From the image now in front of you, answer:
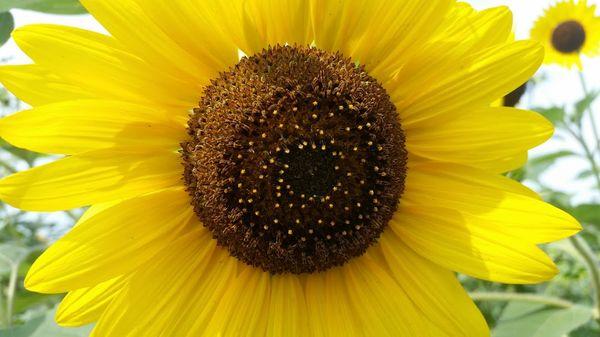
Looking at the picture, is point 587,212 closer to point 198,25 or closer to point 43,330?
point 198,25

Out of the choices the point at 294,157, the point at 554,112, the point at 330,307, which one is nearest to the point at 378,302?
the point at 330,307

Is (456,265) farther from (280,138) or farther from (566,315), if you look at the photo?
(566,315)

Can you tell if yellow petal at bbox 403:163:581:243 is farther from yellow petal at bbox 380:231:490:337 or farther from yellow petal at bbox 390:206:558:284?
yellow petal at bbox 380:231:490:337

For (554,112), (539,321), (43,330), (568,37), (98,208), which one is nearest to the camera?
(98,208)

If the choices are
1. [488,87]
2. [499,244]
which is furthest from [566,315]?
[488,87]

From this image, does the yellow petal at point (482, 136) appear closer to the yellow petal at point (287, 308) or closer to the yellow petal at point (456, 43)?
the yellow petal at point (456, 43)
